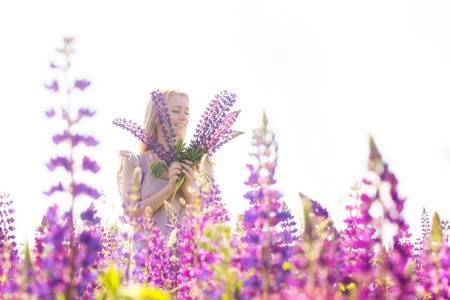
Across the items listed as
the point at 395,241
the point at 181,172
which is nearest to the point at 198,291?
the point at 395,241

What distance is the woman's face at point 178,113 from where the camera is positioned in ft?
20.5

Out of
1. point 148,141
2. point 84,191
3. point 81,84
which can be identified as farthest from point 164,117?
point 84,191

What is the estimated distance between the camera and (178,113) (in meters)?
6.34

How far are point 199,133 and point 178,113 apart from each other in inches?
51.3

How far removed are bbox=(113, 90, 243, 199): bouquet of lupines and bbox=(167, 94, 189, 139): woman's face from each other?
2.69 ft

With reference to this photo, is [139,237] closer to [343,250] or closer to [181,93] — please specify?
[343,250]

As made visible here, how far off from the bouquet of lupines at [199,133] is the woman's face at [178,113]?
2.69ft

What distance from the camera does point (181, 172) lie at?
5223 mm

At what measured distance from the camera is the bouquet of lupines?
5000 millimetres

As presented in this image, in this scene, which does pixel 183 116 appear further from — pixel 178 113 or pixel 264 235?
pixel 264 235

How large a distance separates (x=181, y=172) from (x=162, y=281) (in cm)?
242

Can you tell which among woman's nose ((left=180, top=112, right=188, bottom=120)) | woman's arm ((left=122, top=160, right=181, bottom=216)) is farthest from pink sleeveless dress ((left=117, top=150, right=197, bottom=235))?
woman's nose ((left=180, top=112, right=188, bottom=120))

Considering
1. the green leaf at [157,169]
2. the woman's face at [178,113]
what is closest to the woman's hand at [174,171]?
the green leaf at [157,169]

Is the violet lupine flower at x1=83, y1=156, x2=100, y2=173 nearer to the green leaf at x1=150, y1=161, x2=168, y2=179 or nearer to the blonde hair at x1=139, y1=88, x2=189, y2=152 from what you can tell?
the green leaf at x1=150, y1=161, x2=168, y2=179
